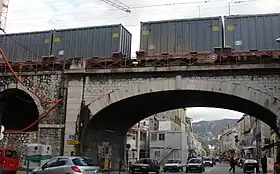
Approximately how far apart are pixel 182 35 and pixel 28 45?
13414 millimetres

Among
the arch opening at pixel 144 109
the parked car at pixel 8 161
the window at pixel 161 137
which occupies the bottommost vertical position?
the parked car at pixel 8 161

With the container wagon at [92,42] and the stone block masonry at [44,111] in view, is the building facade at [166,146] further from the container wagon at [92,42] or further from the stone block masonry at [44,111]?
the stone block masonry at [44,111]

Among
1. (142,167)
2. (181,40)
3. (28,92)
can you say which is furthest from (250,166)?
(28,92)

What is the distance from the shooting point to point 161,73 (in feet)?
84.8

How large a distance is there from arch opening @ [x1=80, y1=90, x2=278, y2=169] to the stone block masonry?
2.19 metres

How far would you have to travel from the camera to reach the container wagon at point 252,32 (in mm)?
25031

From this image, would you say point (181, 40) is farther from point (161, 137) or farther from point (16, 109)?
point (161, 137)

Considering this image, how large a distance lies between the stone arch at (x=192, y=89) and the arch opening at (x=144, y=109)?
0.37m

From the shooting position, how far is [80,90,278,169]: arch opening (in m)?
26.3

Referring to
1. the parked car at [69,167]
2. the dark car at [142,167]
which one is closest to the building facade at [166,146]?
the dark car at [142,167]

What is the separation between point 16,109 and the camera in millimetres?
33344

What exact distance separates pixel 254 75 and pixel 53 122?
15.1 metres

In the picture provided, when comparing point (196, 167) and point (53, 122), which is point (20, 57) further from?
point (196, 167)

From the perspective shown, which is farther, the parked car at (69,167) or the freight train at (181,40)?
the freight train at (181,40)
